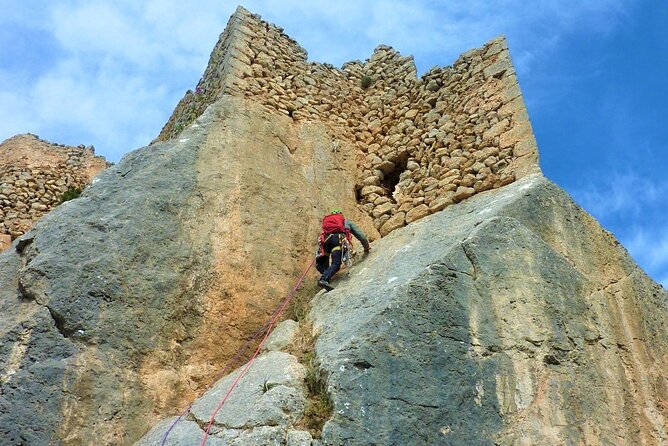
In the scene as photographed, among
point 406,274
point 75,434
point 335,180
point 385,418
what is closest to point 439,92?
point 335,180

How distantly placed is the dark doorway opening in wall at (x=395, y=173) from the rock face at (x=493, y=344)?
2.36 metres

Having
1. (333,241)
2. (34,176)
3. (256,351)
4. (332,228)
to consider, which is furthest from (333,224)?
(34,176)

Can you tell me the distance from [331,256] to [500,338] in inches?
91.5

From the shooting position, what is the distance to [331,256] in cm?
770

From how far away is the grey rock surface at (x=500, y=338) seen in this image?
5.43 metres

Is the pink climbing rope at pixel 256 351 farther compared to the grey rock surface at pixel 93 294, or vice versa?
the grey rock surface at pixel 93 294

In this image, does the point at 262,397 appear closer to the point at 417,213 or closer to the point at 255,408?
the point at 255,408

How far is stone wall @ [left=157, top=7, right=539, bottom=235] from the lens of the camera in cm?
863

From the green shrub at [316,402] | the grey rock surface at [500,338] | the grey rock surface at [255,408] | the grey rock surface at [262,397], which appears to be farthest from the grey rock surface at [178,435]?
the grey rock surface at [500,338]

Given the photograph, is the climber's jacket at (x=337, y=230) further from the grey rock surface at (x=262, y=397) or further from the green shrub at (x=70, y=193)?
the green shrub at (x=70, y=193)

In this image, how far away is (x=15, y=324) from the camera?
6.20 m

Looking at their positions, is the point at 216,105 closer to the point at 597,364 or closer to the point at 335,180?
the point at 335,180

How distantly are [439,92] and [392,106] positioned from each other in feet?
2.71

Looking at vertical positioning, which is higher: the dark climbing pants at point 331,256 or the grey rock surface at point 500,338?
the dark climbing pants at point 331,256
